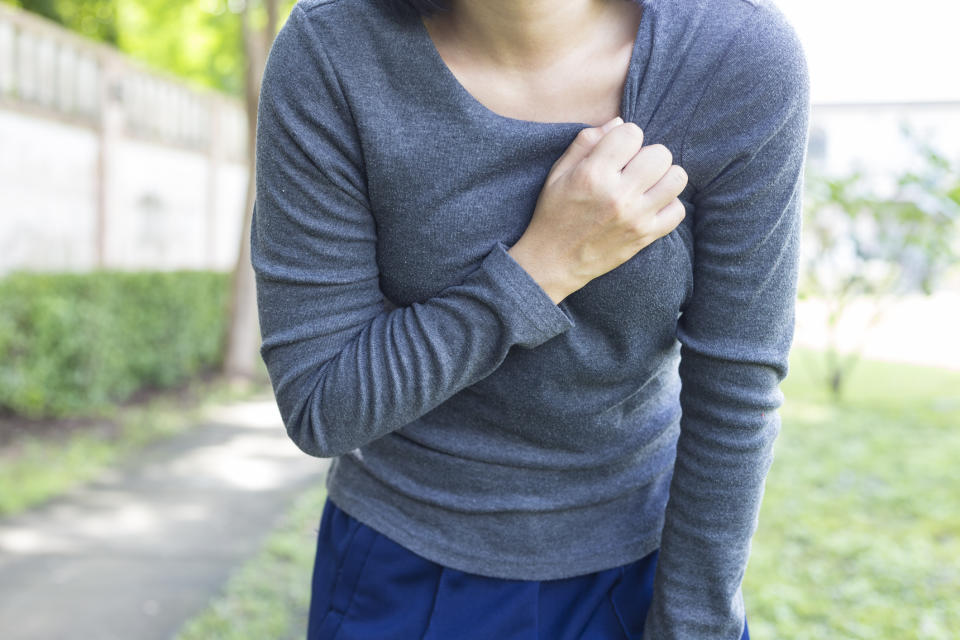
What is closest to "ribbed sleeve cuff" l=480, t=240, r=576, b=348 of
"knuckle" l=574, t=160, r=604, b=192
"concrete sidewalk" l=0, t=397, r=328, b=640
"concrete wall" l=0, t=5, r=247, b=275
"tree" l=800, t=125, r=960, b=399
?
"knuckle" l=574, t=160, r=604, b=192

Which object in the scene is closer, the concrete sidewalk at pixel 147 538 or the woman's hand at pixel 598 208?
the woman's hand at pixel 598 208

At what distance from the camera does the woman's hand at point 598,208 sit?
1.05 m

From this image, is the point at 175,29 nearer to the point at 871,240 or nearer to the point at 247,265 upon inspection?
the point at 247,265

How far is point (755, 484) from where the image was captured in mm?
1144

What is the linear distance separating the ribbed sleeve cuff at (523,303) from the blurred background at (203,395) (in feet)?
8.57

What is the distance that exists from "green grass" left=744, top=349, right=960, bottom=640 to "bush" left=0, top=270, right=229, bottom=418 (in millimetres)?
5223

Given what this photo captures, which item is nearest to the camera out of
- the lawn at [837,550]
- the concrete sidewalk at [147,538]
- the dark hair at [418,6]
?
the dark hair at [418,6]

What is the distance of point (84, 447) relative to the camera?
5.86 metres

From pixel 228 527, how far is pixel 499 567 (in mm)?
3642

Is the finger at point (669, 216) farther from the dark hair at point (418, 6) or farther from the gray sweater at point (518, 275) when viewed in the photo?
the dark hair at point (418, 6)

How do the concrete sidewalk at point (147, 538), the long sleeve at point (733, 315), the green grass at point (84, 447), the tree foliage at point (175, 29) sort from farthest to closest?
1. the tree foliage at point (175, 29)
2. the green grass at point (84, 447)
3. the concrete sidewalk at point (147, 538)
4. the long sleeve at point (733, 315)

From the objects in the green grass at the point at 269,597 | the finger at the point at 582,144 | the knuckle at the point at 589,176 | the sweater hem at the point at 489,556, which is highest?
the finger at the point at 582,144

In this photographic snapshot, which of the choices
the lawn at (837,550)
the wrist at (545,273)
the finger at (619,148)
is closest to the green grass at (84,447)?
the lawn at (837,550)

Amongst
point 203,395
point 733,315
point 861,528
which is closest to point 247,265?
point 203,395
